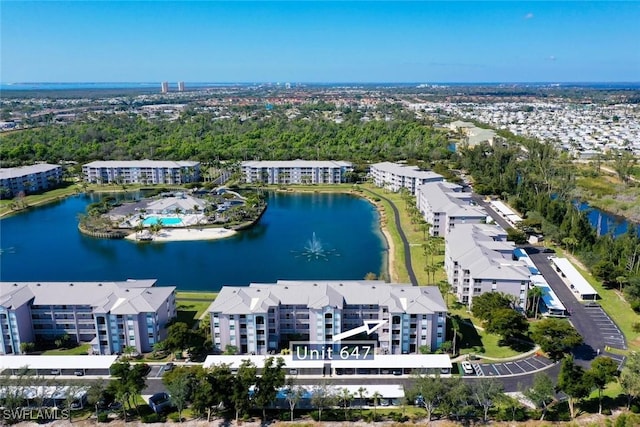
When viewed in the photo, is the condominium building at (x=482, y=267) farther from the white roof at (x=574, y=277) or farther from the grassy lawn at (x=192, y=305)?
the grassy lawn at (x=192, y=305)

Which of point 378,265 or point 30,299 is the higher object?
point 30,299

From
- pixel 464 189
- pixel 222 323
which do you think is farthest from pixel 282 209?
pixel 222 323

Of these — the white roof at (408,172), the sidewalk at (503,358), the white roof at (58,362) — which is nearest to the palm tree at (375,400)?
the sidewalk at (503,358)

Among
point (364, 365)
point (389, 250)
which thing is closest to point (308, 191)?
point (389, 250)

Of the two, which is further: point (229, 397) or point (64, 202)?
point (64, 202)

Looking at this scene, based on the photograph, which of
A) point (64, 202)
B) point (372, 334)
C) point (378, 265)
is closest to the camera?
point (372, 334)

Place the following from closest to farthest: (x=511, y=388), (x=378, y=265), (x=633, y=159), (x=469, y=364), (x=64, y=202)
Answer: (x=511, y=388) < (x=469, y=364) < (x=378, y=265) < (x=64, y=202) < (x=633, y=159)

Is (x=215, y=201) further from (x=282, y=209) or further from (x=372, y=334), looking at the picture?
(x=372, y=334)
